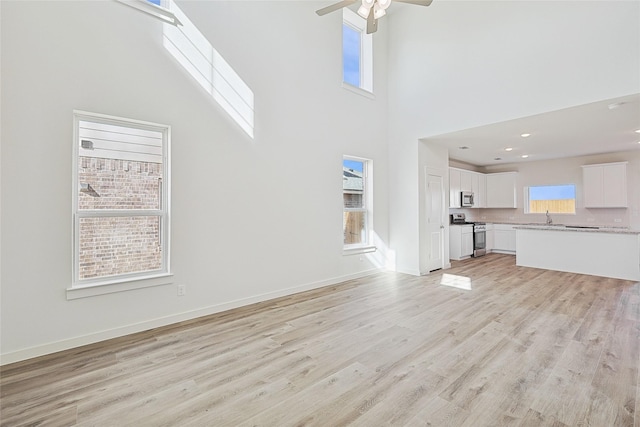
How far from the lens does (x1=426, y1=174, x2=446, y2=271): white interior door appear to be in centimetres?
598

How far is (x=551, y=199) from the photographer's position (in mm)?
8070

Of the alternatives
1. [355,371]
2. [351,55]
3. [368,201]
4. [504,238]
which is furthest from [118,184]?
[504,238]

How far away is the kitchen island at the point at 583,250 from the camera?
5.24 metres

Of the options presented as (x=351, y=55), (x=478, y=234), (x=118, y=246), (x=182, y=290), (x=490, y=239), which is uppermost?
(x=351, y=55)

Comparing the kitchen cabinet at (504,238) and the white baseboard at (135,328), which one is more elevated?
the kitchen cabinet at (504,238)

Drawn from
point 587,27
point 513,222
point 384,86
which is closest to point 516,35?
point 587,27

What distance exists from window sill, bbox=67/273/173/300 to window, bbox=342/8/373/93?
14.8 ft

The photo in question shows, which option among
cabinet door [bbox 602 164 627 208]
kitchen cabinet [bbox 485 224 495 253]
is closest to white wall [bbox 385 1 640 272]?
kitchen cabinet [bbox 485 224 495 253]

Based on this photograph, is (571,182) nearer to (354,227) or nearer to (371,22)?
(354,227)

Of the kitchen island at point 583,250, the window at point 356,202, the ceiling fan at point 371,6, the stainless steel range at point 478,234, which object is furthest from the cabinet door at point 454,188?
the ceiling fan at point 371,6

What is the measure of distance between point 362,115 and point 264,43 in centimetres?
222

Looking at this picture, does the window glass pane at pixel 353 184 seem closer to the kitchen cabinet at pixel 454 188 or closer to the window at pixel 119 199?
the window at pixel 119 199

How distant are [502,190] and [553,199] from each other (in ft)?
4.11

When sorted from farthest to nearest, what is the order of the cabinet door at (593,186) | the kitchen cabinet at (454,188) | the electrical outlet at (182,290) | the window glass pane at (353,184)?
the kitchen cabinet at (454,188)
the cabinet door at (593,186)
the window glass pane at (353,184)
the electrical outlet at (182,290)
